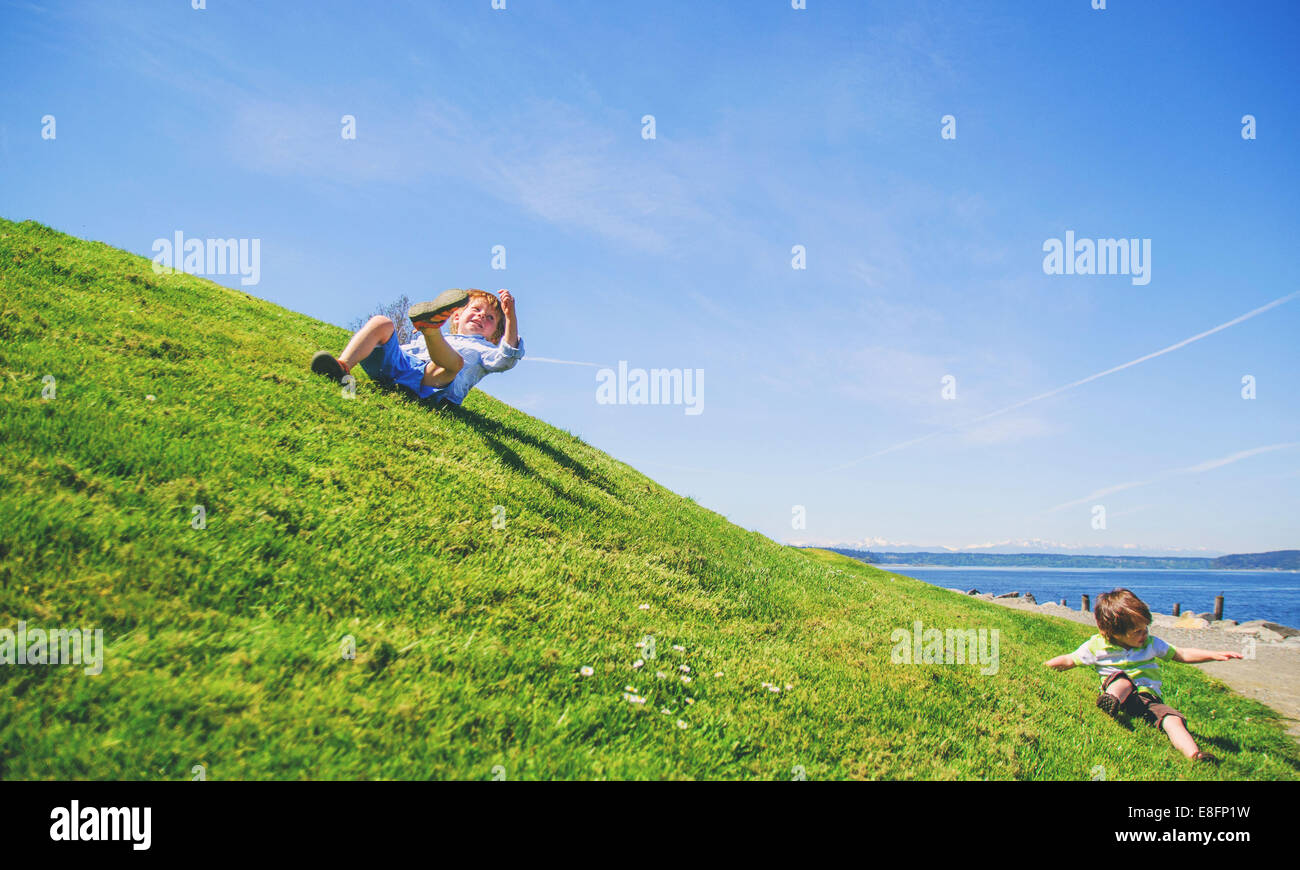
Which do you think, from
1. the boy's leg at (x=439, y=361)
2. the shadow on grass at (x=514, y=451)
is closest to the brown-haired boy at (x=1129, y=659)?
the shadow on grass at (x=514, y=451)

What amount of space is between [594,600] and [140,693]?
3.62 meters

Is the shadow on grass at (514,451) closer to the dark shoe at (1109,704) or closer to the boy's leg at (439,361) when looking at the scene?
the boy's leg at (439,361)

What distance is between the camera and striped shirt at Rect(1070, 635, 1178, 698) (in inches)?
294

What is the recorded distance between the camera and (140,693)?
9.61 ft

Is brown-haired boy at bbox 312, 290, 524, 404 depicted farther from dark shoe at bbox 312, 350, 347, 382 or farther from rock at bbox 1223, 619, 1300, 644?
rock at bbox 1223, 619, 1300, 644

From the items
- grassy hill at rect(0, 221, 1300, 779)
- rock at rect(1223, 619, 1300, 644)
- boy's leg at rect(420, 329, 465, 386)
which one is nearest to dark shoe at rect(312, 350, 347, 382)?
grassy hill at rect(0, 221, 1300, 779)

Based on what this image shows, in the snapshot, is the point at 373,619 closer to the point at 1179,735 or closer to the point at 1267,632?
the point at 1179,735

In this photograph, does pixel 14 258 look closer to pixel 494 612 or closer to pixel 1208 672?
pixel 494 612

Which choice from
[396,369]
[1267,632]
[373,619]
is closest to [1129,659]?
[373,619]

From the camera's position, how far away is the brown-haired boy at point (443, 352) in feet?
28.4

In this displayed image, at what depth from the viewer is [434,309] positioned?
308 inches

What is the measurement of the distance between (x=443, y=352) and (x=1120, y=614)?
10.2 meters

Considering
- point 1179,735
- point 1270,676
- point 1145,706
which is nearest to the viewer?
point 1179,735

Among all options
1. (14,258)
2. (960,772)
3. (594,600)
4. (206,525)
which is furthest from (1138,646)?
(14,258)
